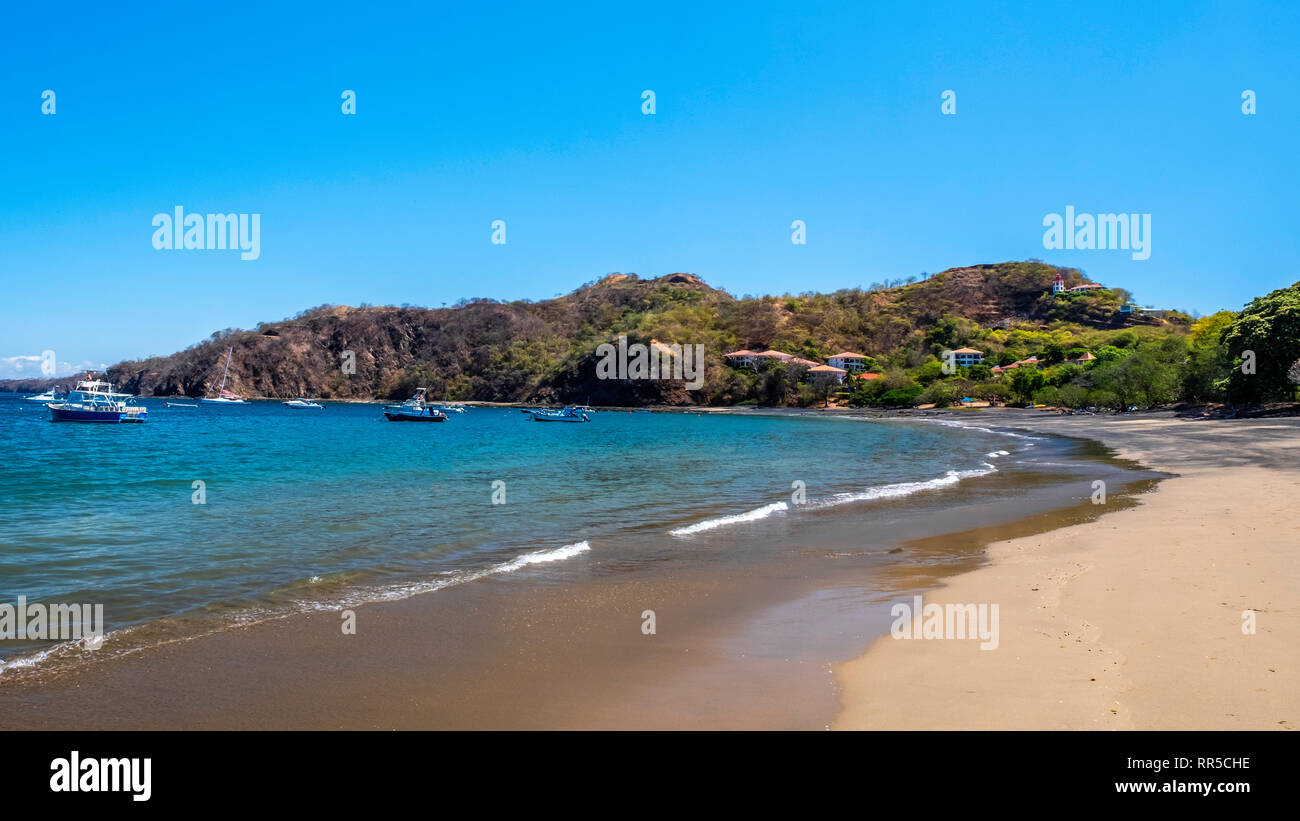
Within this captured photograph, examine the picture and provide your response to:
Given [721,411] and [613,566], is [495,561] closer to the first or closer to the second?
[613,566]

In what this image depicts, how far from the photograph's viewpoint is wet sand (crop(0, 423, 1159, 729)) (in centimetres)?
607

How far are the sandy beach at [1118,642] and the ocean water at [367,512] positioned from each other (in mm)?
5383

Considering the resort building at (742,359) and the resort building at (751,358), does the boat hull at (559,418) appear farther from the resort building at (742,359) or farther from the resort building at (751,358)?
the resort building at (742,359)

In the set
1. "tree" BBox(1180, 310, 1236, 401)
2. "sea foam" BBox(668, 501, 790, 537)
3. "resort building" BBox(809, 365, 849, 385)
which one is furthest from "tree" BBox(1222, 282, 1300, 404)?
"resort building" BBox(809, 365, 849, 385)

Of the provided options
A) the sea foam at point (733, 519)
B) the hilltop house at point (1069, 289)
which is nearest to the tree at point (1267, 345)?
the sea foam at point (733, 519)

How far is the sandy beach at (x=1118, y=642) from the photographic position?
5609 millimetres

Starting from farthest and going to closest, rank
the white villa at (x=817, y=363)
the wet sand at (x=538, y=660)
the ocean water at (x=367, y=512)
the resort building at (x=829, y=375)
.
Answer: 1. the white villa at (x=817, y=363)
2. the resort building at (x=829, y=375)
3. the ocean water at (x=367, y=512)
4. the wet sand at (x=538, y=660)

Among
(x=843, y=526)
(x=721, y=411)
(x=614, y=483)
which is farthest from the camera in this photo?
(x=721, y=411)

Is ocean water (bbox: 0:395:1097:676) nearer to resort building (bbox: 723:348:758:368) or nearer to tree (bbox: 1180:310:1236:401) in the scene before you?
tree (bbox: 1180:310:1236:401)

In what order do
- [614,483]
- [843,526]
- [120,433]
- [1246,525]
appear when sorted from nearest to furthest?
1. [1246,525]
2. [843,526]
3. [614,483]
4. [120,433]

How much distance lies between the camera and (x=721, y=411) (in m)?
111
